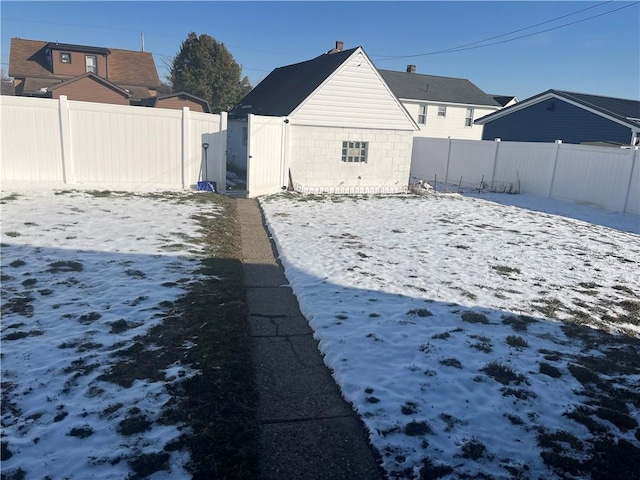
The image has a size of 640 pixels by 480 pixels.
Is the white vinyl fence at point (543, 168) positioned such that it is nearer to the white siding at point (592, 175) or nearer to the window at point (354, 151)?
the white siding at point (592, 175)

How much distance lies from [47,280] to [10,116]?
849 cm

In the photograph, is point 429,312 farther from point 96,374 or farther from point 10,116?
point 10,116

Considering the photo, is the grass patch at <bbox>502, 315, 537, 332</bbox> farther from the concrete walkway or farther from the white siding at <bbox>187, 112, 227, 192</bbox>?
the white siding at <bbox>187, 112, 227, 192</bbox>

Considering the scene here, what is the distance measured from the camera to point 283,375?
4.30 meters

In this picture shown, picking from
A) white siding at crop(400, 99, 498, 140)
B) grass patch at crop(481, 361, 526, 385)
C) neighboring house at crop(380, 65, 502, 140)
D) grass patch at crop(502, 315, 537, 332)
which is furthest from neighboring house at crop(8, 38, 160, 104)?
grass patch at crop(481, 361, 526, 385)

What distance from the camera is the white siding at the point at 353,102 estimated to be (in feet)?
51.9

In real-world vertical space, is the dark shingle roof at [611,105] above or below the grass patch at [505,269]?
above

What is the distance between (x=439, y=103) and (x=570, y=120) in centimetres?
1138

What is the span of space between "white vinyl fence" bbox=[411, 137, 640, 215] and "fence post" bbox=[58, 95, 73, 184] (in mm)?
15294

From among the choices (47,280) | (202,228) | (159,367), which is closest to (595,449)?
(159,367)

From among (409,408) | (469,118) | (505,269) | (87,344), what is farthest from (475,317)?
(469,118)

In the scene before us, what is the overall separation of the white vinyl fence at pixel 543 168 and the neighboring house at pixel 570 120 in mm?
4218

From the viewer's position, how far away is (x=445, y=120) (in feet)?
108

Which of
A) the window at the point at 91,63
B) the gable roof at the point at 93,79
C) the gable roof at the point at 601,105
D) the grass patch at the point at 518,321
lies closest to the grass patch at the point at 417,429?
the grass patch at the point at 518,321
